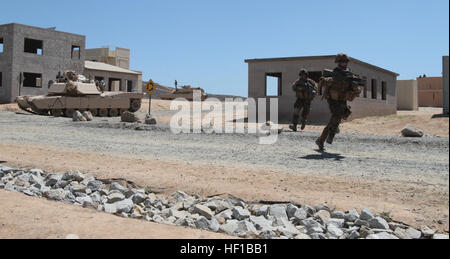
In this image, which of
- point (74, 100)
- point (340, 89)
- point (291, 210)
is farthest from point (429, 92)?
point (291, 210)

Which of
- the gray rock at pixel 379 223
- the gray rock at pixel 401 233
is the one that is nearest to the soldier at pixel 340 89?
the gray rock at pixel 379 223

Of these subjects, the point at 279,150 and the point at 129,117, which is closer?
the point at 279,150

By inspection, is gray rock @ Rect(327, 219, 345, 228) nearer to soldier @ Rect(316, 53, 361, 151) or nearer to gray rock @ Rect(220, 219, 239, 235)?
gray rock @ Rect(220, 219, 239, 235)

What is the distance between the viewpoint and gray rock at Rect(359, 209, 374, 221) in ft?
14.3

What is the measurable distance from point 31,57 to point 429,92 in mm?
33671

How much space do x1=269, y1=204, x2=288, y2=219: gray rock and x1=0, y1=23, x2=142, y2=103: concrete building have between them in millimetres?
27894

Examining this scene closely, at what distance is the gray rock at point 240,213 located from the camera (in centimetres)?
487

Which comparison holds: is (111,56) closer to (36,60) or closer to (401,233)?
(36,60)

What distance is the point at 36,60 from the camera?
31953 millimetres

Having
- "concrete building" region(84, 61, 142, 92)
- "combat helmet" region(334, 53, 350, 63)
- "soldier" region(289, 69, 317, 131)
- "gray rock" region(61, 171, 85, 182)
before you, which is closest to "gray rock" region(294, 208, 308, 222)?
"gray rock" region(61, 171, 85, 182)

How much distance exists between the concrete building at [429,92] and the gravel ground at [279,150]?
2937cm
